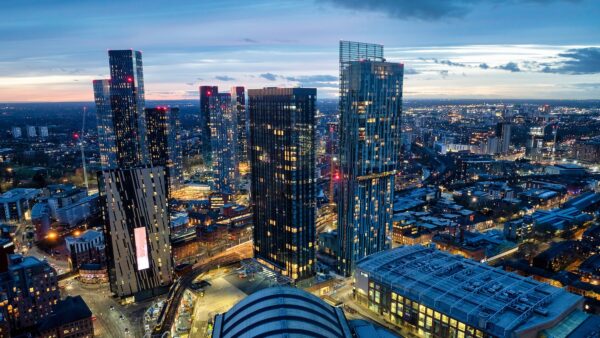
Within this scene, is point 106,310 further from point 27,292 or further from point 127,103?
point 127,103

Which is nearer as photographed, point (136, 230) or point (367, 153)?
point (136, 230)

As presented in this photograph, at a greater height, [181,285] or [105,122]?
[105,122]

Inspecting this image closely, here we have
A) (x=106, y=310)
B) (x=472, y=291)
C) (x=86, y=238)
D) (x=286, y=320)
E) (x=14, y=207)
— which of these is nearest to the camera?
(x=286, y=320)

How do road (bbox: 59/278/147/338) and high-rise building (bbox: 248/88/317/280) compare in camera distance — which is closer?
road (bbox: 59/278/147/338)

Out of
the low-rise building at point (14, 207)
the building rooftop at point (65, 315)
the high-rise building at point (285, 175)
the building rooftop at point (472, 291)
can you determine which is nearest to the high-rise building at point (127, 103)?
the low-rise building at point (14, 207)

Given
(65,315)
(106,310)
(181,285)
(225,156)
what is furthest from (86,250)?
(225,156)

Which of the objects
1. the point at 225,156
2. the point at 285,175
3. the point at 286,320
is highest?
the point at 285,175

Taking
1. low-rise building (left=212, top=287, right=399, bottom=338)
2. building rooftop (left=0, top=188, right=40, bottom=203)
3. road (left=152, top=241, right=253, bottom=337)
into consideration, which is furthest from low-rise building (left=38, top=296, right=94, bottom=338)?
building rooftop (left=0, top=188, right=40, bottom=203)

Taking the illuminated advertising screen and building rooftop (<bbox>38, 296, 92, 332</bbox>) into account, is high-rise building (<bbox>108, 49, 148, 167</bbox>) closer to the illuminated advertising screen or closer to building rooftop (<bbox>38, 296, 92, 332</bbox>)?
the illuminated advertising screen
